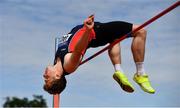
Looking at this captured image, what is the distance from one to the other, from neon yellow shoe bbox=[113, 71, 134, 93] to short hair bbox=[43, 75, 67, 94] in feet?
2.31

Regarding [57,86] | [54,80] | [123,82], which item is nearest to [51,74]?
[54,80]

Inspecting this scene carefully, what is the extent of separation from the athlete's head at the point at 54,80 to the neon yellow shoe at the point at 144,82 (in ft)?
3.13

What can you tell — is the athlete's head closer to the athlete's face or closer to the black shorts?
the athlete's face

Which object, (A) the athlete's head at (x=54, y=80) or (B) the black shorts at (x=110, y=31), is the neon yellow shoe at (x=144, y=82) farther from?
(A) the athlete's head at (x=54, y=80)

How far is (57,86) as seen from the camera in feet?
23.7

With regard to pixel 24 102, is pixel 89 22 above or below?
above

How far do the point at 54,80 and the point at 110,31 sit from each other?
0.96m

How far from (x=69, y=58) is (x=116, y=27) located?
79cm

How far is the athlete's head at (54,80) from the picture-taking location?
711 cm

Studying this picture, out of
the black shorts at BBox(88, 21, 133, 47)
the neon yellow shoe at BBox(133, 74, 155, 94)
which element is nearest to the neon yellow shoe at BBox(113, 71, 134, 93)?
the neon yellow shoe at BBox(133, 74, 155, 94)

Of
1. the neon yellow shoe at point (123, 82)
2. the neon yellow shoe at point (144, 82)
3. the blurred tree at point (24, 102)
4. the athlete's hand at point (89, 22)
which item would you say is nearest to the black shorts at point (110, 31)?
the neon yellow shoe at point (123, 82)

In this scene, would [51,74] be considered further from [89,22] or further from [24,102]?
[24,102]

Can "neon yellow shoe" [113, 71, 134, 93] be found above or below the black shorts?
below

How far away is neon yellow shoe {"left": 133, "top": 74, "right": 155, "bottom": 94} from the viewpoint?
7066mm
